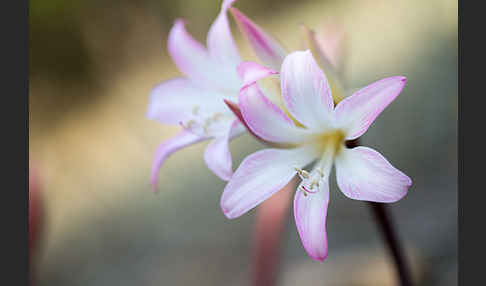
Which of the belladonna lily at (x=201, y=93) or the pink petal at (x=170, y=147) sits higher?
the belladonna lily at (x=201, y=93)

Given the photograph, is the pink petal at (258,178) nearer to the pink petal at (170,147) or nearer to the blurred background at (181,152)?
the pink petal at (170,147)

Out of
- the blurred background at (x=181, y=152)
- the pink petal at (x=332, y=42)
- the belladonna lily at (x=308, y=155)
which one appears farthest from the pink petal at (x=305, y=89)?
the blurred background at (x=181, y=152)

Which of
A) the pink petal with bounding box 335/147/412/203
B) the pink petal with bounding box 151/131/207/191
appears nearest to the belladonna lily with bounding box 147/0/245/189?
the pink petal with bounding box 151/131/207/191

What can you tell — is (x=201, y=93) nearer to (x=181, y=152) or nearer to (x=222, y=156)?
(x=222, y=156)

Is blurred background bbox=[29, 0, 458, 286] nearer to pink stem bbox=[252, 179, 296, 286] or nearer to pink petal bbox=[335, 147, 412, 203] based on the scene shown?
pink stem bbox=[252, 179, 296, 286]

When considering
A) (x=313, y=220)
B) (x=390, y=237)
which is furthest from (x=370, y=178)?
(x=390, y=237)

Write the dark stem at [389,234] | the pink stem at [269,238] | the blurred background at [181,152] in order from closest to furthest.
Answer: the dark stem at [389,234], the pink stem at [269,238], the blurred background at [181,152]
